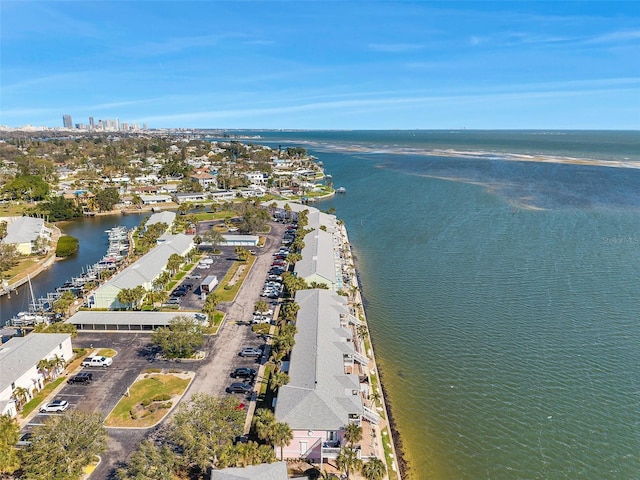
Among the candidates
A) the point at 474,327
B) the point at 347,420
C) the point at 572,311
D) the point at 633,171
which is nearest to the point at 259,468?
the point at 347,420

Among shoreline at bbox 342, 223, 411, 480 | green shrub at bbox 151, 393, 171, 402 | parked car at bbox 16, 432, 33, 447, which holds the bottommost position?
shoreline at bbox 342, 223, 411, 480

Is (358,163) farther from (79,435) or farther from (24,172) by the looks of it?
(79,435)

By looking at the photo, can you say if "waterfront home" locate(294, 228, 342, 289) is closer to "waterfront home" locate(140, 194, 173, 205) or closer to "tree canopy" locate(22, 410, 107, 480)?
"tree canopy" locate(22, 410, 107, 480)

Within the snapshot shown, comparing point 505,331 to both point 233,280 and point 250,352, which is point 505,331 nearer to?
point 250,352

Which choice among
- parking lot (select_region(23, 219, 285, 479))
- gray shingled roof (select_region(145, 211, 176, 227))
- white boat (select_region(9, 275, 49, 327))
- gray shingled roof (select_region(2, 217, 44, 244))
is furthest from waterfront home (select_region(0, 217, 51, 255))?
parking lot (select_region(23, 219, 285, 479))

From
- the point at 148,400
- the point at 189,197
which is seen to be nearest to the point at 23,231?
the point at 189,197

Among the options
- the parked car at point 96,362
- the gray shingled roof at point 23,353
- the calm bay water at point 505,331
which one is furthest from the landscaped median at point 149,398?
the calm bay water at point 505,331

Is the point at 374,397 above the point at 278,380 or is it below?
below
